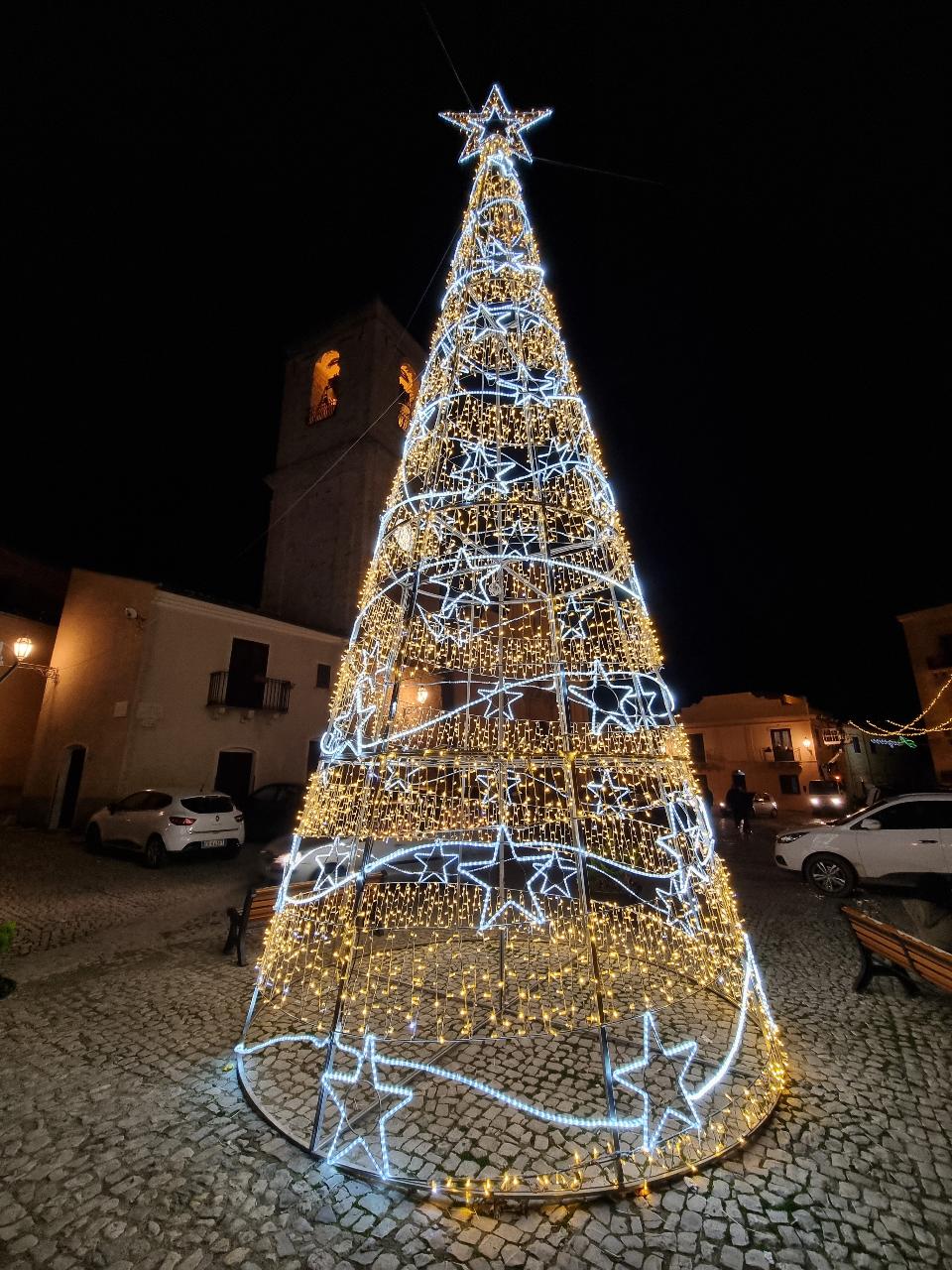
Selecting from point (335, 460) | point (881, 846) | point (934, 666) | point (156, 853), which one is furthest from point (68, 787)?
point (934, 666)

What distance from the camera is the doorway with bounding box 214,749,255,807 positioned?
1380 cm

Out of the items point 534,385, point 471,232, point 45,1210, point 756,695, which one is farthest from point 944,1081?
point 756,695

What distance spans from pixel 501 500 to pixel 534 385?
5.58ft

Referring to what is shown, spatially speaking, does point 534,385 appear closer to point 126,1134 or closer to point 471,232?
point 471,232

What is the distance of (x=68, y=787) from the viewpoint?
13.5 metres

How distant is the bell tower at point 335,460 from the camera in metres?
17.9

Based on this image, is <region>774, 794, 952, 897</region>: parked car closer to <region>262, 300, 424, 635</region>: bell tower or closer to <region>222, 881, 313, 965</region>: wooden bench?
<region>222, 881, 313, 965</region>: wooden bench

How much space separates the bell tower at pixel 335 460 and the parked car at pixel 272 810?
592 cm

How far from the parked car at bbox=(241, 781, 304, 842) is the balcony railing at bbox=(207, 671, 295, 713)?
2435 mm

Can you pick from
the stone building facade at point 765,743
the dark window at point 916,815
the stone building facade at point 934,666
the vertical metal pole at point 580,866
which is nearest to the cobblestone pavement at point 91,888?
the vertical metal pole at point 580,866

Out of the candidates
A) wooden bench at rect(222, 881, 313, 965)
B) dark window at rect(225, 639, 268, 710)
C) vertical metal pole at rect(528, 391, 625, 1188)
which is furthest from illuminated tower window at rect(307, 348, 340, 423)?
wooden bench at rect(222, 881, 313, 965)

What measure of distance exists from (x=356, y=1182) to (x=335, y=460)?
63.4ft

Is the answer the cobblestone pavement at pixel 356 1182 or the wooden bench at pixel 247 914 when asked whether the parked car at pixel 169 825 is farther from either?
the cobblestone pavement at pixel 356 1182

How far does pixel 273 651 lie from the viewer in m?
15.4
